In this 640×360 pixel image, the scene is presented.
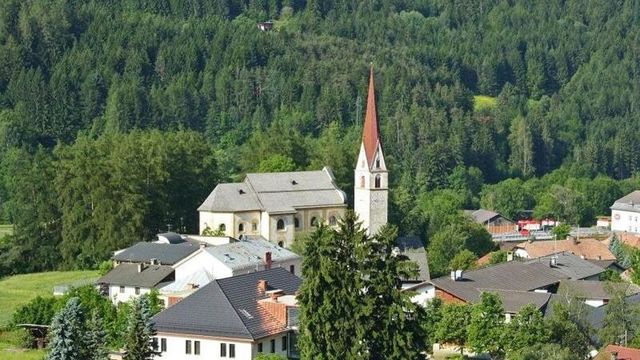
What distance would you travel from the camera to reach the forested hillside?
71688 millimetres

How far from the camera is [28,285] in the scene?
64.4 metres

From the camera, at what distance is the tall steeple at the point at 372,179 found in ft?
231

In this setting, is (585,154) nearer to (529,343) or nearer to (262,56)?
(262,56)

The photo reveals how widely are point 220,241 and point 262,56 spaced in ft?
261

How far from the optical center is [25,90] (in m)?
124

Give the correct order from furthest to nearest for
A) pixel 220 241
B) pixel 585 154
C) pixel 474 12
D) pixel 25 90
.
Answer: pixel 474 12
pixel 585 154
pixel 25 90
pixel 220 241

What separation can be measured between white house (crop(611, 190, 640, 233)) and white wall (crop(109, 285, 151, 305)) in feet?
177

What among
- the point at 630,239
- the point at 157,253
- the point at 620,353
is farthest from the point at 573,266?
the point at 630,239

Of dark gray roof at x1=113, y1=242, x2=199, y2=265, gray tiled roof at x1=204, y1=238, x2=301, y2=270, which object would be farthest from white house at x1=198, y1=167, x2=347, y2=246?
dark gray roof at x1=113, y1=242, x2=199, y2=265

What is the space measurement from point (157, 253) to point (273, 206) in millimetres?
10058

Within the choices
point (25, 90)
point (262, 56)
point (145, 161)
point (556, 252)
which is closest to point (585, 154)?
point (262, 56)

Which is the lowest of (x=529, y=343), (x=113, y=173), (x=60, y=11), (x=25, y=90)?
(x=529, y=343)

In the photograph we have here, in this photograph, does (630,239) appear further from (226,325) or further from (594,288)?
(226,325)

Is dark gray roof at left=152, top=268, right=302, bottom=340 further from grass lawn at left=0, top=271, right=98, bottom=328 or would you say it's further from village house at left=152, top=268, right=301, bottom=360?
grass lawn at left=0, top=271, right=98, bottom=328
